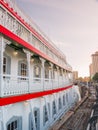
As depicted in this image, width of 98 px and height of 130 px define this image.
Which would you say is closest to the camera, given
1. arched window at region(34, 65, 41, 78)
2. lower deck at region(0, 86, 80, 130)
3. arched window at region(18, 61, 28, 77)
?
lower deck at region(0, 86, 80, 130)

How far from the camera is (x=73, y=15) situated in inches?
1063

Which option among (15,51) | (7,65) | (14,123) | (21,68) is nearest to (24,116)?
(14,123)

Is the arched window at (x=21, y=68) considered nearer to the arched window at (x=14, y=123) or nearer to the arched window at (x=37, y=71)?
the arched window at (x=37, y=71)

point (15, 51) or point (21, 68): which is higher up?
point (15, 51)

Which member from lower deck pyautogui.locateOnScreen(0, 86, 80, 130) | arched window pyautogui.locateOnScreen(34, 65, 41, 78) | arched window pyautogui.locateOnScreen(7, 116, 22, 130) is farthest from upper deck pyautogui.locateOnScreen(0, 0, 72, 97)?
arched window pyautogui.locateOnScreen(7, 116, 22, 130)

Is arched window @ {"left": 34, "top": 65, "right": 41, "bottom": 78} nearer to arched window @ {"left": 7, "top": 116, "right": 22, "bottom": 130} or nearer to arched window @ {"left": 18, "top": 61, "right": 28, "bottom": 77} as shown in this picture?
arched window @ {"left": 18, "top": 61, "right": 28, "bottom": 77}

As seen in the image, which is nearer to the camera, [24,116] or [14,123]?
[14,123]

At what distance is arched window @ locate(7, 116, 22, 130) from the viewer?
32.1 ft

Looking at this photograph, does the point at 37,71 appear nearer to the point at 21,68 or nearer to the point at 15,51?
the point at 21,68

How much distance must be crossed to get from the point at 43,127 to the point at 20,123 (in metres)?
4.30

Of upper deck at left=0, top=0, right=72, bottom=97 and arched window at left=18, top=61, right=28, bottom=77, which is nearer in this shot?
upper deck at left=0, top=0, right=72, bottom=97

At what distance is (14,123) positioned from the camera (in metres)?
10.4

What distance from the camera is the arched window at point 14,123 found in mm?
9785

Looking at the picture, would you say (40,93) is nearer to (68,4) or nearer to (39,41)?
(39,41)
